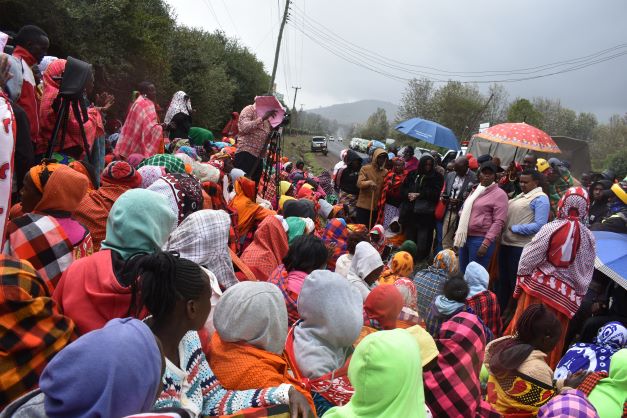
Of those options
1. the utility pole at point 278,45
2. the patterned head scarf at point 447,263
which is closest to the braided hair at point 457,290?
the patterned head scarf at point 447,263

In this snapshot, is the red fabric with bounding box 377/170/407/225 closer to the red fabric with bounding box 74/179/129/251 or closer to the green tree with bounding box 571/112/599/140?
the red fabric with bounding box 74/179/129/251

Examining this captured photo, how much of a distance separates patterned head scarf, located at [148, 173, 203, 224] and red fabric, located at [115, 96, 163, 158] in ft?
6.93

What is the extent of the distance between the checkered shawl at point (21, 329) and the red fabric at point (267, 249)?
7.74 ft

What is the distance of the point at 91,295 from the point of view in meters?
2.37

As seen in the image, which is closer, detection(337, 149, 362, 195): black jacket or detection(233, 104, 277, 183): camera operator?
detection(233, 104, 277, 183): camera operator

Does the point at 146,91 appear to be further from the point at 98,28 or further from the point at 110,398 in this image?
the point at 98,28

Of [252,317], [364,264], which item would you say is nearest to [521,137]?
[364,264]

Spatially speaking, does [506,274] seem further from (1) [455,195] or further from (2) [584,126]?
(2) [584,126]

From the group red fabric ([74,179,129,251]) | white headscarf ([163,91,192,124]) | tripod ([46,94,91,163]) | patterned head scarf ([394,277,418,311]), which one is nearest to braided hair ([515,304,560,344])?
patterned head scarf ([394,277,418,311])

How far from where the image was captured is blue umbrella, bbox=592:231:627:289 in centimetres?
493

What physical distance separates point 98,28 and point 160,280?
11.9 m

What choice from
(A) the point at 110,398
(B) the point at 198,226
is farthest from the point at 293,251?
(A) the point at 110,398

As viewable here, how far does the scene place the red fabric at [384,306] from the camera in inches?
137

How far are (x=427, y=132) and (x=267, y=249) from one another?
8.23 meters
